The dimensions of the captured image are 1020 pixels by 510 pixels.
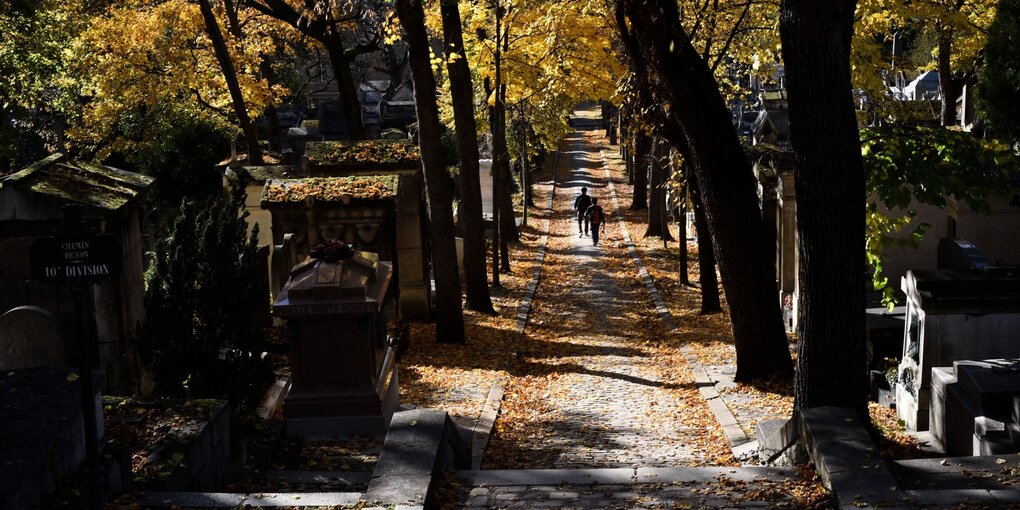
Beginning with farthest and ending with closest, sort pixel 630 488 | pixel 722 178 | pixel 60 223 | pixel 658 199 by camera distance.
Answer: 1. pixel 658 199
2. pixel 722 178
3. pixel 60 223
4. pixel 630 488

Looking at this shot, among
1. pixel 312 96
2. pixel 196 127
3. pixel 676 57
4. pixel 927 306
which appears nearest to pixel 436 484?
pixel 927 306

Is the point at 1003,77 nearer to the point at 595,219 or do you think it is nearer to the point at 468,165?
the point at 468,165

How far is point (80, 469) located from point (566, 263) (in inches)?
961

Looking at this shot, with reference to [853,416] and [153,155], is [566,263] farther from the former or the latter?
[853,416]

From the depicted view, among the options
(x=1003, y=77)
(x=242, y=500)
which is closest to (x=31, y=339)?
(x=242, y=500)

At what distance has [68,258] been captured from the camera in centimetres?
677

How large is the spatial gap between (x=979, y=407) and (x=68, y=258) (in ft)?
22.4

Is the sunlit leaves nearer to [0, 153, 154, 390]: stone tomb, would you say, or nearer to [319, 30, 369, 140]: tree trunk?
[0, 153, 154, 390]: stone tomb

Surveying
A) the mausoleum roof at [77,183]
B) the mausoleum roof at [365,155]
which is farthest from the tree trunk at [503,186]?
the mausoleum roof at [77,183]

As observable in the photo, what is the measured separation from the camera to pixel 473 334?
1861cm

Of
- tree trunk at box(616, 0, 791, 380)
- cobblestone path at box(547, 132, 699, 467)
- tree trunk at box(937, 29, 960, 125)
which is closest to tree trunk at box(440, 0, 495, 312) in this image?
cobblestone path at box(547, 132, 699, 467)

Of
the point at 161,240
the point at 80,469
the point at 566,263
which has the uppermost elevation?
the point at 161,240

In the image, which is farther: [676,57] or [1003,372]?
[676,57]

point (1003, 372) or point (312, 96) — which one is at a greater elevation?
point (312, 96)
